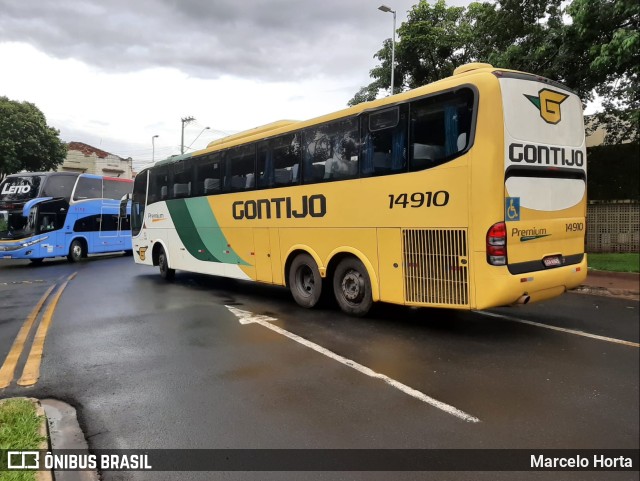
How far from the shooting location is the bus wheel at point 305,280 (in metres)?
7.89

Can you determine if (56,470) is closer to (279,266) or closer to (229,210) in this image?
(279,266)

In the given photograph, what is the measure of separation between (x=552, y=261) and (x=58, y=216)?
18588 millimetres

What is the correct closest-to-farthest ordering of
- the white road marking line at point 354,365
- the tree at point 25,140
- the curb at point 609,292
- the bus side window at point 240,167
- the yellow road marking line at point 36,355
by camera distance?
the white road marking line at point 354,365 < the yellow road marking line at point 36,355 < the curb at point 609,292 < the bus side window at point 240,167 < the tree at point 25,140

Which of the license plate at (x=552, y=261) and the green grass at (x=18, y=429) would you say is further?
the license plate at (x=552, y=261)

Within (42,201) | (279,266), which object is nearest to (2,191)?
(42,201)

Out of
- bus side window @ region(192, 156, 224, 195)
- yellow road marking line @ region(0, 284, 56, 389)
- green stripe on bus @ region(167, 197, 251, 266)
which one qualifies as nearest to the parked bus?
green stripe on bus @ region(167, 197, 251, 266)

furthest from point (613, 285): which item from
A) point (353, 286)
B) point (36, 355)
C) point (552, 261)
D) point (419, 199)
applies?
point (36, 355)

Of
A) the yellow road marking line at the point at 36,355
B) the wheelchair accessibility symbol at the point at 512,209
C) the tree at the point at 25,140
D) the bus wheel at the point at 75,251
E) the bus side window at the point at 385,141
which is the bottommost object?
the yellow road marking line at the point at 36,355

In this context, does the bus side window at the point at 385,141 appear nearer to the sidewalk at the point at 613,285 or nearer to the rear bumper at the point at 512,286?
the rear bumper at the point at 512,286

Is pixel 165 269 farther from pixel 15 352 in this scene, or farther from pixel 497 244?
pixel 497 244

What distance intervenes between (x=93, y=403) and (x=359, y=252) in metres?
4.10

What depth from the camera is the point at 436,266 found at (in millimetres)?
5957

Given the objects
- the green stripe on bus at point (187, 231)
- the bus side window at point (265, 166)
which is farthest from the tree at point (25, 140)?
the bus side window at point (265, 166)

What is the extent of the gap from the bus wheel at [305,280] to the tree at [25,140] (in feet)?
86.5
